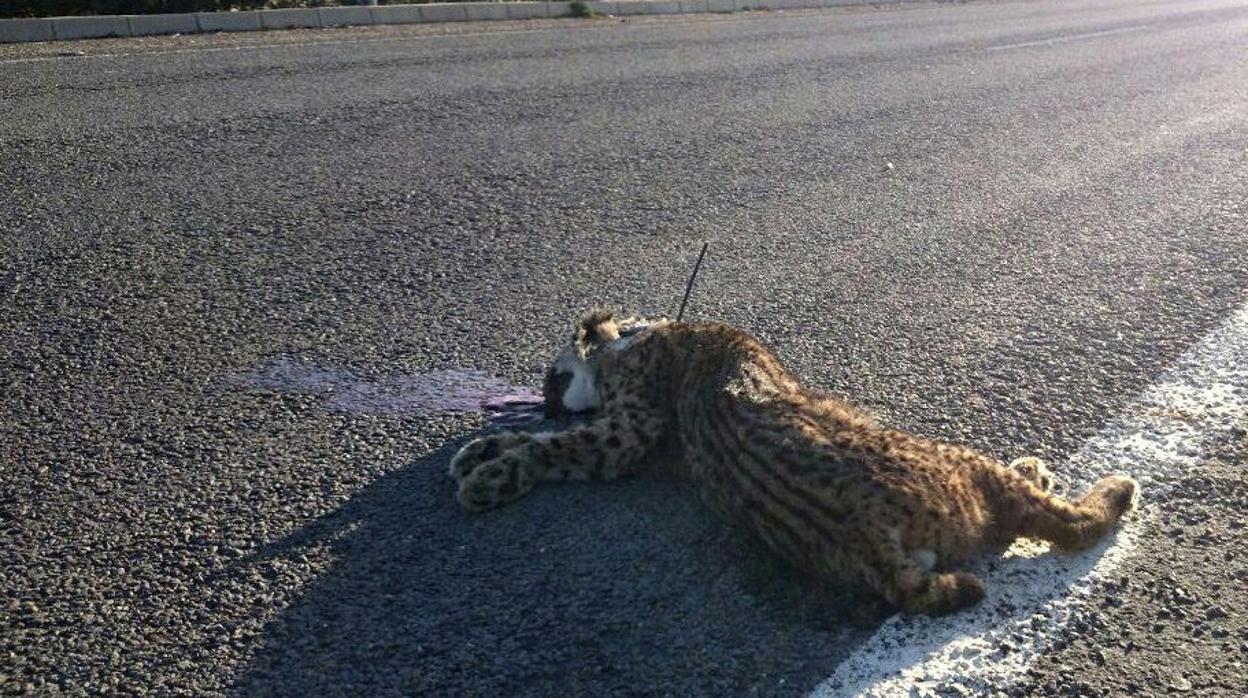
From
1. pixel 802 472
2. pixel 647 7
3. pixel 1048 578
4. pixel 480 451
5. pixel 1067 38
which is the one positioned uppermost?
A: pixel 647 7

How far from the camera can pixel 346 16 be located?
15.8 m

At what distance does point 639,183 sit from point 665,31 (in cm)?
898

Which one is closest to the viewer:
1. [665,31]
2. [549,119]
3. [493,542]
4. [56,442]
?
[493,542]

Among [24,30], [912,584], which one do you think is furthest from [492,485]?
[24,30]

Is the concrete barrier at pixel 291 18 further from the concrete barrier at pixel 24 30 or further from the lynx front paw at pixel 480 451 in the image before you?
the lynx front paw at pixel 480 451

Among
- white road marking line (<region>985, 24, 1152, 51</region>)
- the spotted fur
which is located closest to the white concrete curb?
white road marking line (<region>985, 24, 1152, 51</region>)

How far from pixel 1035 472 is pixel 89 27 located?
12.4 metres

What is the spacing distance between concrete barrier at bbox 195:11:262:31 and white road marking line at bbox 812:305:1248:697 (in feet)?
40.0

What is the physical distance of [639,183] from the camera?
798 centimetres

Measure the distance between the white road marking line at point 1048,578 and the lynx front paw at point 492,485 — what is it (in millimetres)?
1237

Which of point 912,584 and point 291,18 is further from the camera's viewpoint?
point 291,18

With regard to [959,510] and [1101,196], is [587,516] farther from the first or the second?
[1101,196]

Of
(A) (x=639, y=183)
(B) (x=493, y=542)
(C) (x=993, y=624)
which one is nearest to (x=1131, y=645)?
(C) (x=993, y=624)

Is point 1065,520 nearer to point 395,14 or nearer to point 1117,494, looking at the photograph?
point 1117,494
